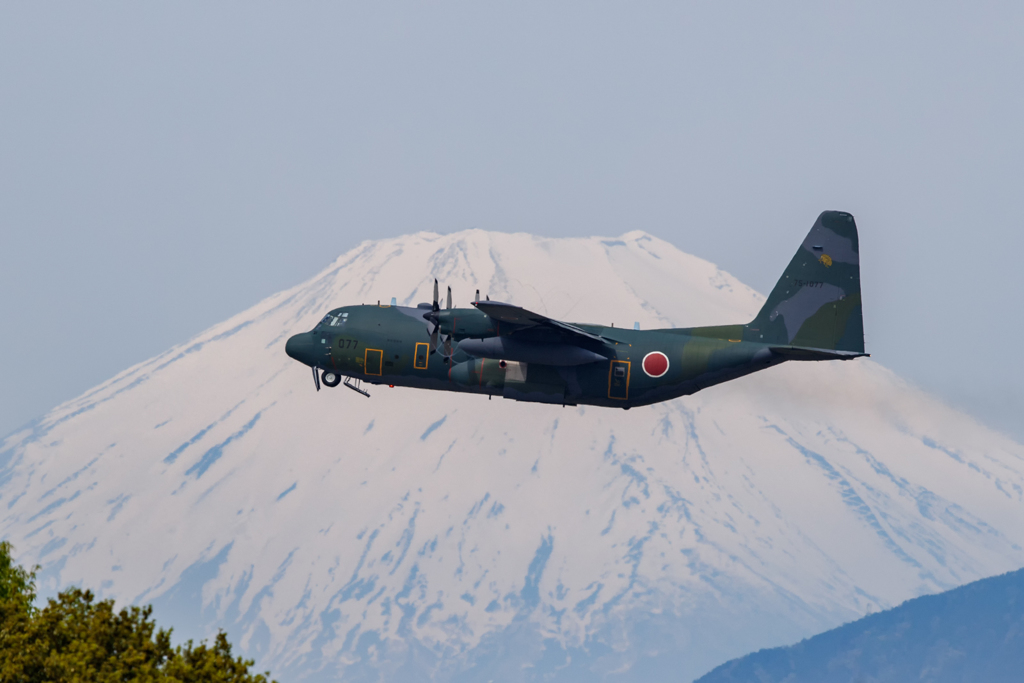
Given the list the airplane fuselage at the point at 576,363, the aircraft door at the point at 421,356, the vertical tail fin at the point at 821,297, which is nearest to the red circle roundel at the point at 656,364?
the airplane fuselage at the point at 576,363

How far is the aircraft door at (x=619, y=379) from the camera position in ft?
153

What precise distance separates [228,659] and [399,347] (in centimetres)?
1883

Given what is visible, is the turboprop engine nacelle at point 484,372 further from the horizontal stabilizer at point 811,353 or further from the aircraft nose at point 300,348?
the horizontal stabilizer at point 811,353

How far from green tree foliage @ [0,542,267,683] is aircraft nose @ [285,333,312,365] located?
17542 mm

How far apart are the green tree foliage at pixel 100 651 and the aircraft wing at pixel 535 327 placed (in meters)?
15.6

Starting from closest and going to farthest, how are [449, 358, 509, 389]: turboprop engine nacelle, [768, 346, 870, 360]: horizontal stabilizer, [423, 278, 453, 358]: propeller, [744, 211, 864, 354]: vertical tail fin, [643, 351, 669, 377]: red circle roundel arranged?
[423, 278, 453, 358]: propeller < [768, 346, 870, 360]: horizontal stabilizer < [643, 351, 669, 377]: red circle roundel < [449, 358, 509, 389]: turboprop engine nacelle < [744, 211, 864, 354]: vertical tail fin

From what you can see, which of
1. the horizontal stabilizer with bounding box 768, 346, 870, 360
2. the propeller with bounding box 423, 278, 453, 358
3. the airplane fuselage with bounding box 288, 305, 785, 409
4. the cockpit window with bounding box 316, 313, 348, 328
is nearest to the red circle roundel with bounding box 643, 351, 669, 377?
the airplane fuselage with bounding box 288, 305, 785, 409

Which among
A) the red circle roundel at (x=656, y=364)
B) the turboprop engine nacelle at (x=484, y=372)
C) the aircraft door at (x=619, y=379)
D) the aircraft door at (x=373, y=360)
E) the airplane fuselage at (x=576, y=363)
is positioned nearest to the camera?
the airplane fuselage at (x=576, y=363)

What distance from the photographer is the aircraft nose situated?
163ft

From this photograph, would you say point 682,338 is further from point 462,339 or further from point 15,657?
point 15,657

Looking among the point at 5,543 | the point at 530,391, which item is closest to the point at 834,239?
the point at 530,391

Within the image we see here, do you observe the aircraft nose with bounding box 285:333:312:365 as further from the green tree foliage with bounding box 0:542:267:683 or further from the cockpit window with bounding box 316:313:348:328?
the green tree foliage with bounding box 0:542:267:683

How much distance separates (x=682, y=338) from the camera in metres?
47.2

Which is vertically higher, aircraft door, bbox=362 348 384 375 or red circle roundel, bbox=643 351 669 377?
red circle roundel, bbox=643 351 669 377
